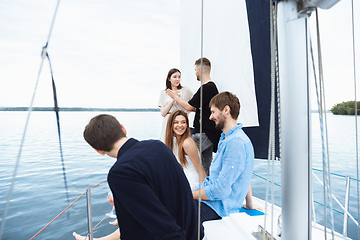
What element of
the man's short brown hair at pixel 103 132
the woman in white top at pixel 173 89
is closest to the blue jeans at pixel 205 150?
the woman in white top at pixel 173 89

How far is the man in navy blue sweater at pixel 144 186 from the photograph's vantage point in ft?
1.77

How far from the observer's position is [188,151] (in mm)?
1450

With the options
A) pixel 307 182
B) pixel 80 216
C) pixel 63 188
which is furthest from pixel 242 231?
pixel 63 188

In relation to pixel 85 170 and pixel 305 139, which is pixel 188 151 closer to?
pixel 305 139

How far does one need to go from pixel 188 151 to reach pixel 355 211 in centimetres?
288

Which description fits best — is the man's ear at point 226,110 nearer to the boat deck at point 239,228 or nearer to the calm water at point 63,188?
the boat deck at point 239,228

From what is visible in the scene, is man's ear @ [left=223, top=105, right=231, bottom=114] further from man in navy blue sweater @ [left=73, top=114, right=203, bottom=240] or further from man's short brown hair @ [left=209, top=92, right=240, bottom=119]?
man in navy blue sweater @ [left=73, top=114, right=203, bottom=240]

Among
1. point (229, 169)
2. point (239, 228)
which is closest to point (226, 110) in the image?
point (229, 169)

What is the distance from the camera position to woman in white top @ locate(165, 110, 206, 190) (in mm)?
1430

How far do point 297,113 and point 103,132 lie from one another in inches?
20.7

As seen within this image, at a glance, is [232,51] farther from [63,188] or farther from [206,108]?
[63,188]

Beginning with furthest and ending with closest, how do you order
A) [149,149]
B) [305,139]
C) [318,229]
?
[318,229] < [149,149] < [305,139]

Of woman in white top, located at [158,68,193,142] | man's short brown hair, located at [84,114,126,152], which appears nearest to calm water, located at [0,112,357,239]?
man's short brown hair, located at [84,114,126,152]

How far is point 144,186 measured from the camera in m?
0.54
